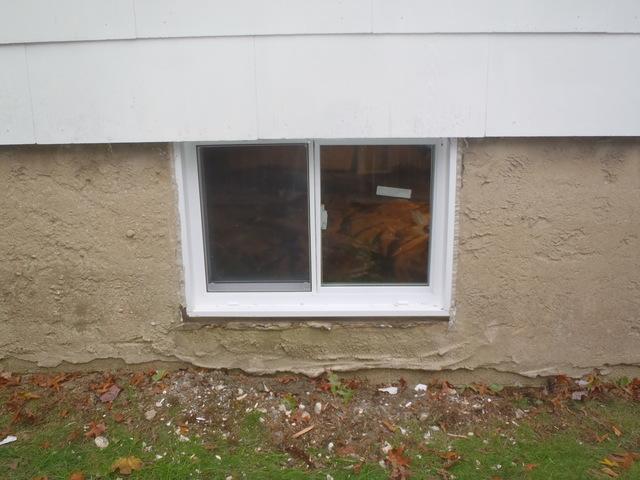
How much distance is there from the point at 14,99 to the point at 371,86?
192cm

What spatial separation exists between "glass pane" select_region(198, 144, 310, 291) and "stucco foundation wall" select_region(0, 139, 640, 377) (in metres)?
0.25

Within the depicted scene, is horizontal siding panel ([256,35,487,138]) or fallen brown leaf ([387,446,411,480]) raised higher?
horizontal siding panel ([256,35,487,138])

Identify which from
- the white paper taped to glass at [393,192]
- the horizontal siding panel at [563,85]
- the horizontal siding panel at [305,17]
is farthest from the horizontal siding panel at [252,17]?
the white paper taped to glass at [393,192]

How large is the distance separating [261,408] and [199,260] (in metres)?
0.94

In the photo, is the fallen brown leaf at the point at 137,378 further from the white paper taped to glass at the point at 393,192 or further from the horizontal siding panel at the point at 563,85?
the horizontal siding panel at the point at 563,85

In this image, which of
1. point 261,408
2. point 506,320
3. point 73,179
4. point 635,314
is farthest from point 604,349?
point 73,179

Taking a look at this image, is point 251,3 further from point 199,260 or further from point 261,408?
point 261,408

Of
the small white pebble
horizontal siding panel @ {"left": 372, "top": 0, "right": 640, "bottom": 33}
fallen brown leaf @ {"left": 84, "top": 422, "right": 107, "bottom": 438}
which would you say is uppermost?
horizontal siding panel @ {"left": 372, "top": 0, "right": 640, "bottom": 33}

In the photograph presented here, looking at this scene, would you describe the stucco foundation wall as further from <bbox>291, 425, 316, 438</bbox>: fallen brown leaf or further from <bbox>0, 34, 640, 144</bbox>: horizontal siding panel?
<bbox>291, 425, 316, 438</bbox>: fallen brown leaf

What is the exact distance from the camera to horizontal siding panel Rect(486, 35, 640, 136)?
8.33 feet

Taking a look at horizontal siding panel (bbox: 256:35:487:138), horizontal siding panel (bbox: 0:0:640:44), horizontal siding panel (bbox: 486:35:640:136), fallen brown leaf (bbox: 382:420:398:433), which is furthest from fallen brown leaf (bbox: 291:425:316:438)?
horizontal siding panel (bbox: 0:0:640:44)

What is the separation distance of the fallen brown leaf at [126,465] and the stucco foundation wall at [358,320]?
696 millimetres

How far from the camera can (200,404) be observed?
2836 mm

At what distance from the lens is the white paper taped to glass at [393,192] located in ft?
9.70
